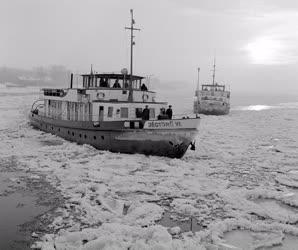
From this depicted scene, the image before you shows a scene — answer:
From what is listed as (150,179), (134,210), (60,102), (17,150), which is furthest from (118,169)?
(60,102)

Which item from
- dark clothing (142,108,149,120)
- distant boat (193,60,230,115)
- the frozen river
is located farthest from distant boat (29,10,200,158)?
distant boat (193,60,230,115)

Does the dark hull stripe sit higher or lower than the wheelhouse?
lower

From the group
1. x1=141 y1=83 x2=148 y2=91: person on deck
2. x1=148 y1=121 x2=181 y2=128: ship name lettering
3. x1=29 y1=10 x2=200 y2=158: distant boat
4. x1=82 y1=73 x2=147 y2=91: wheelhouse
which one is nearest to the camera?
x1=148 y1=121 x2=181 y2=128: ship name lettering

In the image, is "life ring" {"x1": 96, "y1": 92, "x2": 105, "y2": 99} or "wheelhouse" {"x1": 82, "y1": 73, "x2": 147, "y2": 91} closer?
"life ring" {"x1": 96, "y1": 92, "x2": 105, "y2": 99}

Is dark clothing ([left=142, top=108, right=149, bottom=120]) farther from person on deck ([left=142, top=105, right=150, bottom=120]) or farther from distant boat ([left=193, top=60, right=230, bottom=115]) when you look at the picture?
distant boat ([left=193, top=60, right=230, bottom=115])

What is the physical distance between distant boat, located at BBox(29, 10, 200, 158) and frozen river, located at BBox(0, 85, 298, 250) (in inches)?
24.6

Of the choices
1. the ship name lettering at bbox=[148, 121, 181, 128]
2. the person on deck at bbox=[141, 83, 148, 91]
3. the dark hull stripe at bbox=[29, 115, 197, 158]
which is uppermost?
the person on deck at bbox=[141, 83, 148, 91]

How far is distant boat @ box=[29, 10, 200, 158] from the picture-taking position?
17.2 m

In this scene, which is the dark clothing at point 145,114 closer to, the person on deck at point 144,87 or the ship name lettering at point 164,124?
the ship name lettering at point 164,124

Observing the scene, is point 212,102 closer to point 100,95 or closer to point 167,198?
point 100,95

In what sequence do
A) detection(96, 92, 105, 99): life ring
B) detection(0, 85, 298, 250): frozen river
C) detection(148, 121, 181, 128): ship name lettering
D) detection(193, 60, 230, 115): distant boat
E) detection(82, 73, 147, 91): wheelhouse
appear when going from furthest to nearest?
detection(193, 60, 230, 115): distant boat
detection(82, 73, 147, 91): wheelhouse
detection(96, 92, 105, 99): life ring
detection(148, 121, 181, 128): ship name lettering
detection(0, 85, 298, 250): frozen river

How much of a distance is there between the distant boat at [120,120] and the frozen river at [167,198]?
625 mm

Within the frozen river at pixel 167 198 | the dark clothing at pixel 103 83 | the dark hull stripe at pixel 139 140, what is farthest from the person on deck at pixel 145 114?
the dark clothing at pixel 103 83

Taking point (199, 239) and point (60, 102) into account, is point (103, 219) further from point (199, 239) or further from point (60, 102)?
point (60, 102)
